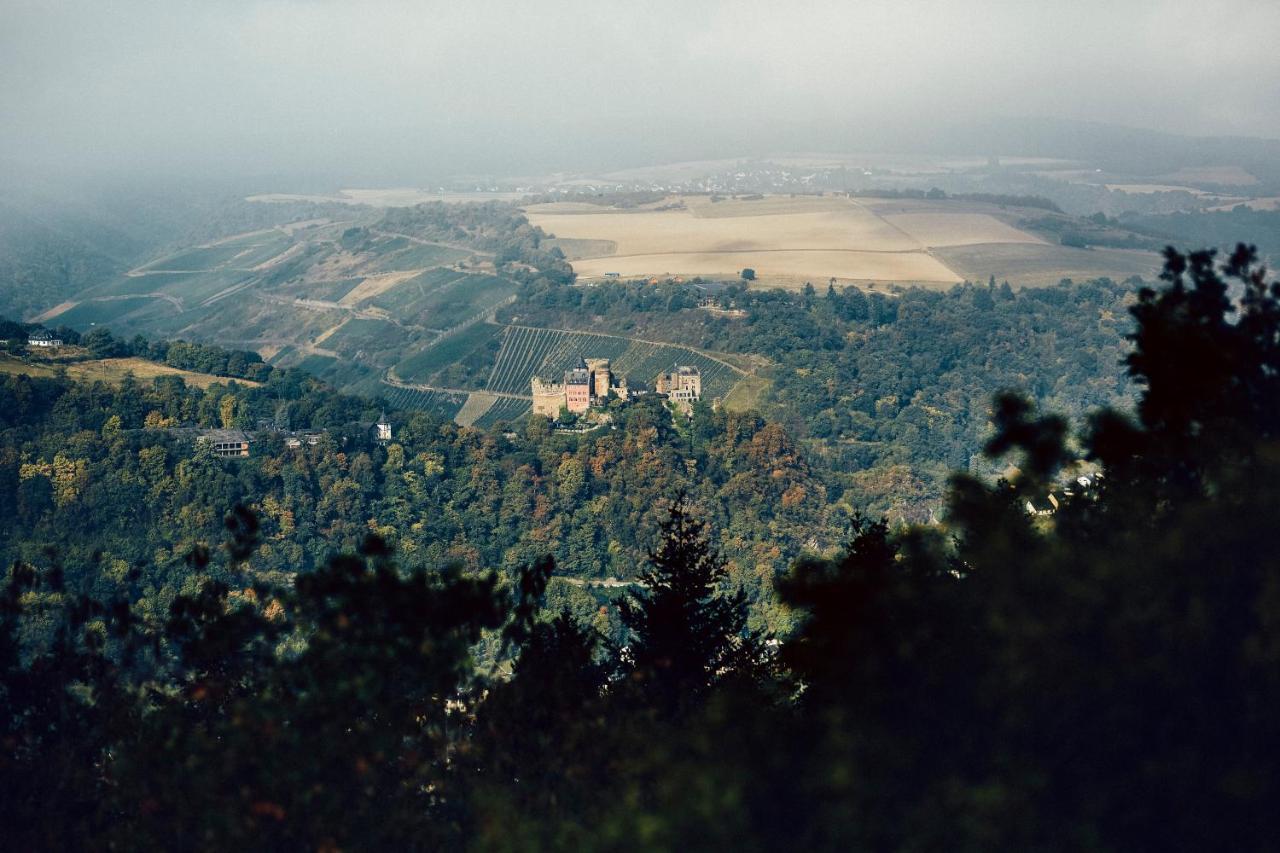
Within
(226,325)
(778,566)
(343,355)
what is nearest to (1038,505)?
(778,566)

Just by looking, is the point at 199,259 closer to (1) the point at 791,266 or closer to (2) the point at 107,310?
(2) the point at 107,310

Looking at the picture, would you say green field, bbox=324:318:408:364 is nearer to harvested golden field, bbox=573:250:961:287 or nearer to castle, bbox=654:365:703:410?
harvested golden field, bbox=573:250:961:287

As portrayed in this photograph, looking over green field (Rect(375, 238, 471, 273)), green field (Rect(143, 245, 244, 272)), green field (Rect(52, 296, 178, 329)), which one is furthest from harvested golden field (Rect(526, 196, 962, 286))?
green field (Rect(52, 296, 178, 329))


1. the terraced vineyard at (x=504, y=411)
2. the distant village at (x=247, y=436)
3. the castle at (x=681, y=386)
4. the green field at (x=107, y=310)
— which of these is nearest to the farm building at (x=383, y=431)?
the distant village at (x=247, y=436)

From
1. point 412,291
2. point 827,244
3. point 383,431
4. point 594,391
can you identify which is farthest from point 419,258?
point 383,431

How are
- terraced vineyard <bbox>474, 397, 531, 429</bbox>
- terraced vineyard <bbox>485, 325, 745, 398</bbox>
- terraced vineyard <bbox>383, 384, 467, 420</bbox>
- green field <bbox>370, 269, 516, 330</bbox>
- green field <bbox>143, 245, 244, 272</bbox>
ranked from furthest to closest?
green field <bbox>143, 245, 244, 272</bbox>
green field <bbox>370, 269, 516, 330</bbox>
terraced vineyard <bbox>383, 384, 467, 420</bbox>
terraced vineyard <bbox>485, 325, 745, 398</bbox>
terraced vineyard <bbox>474, 397, 531, 429</bbox>
